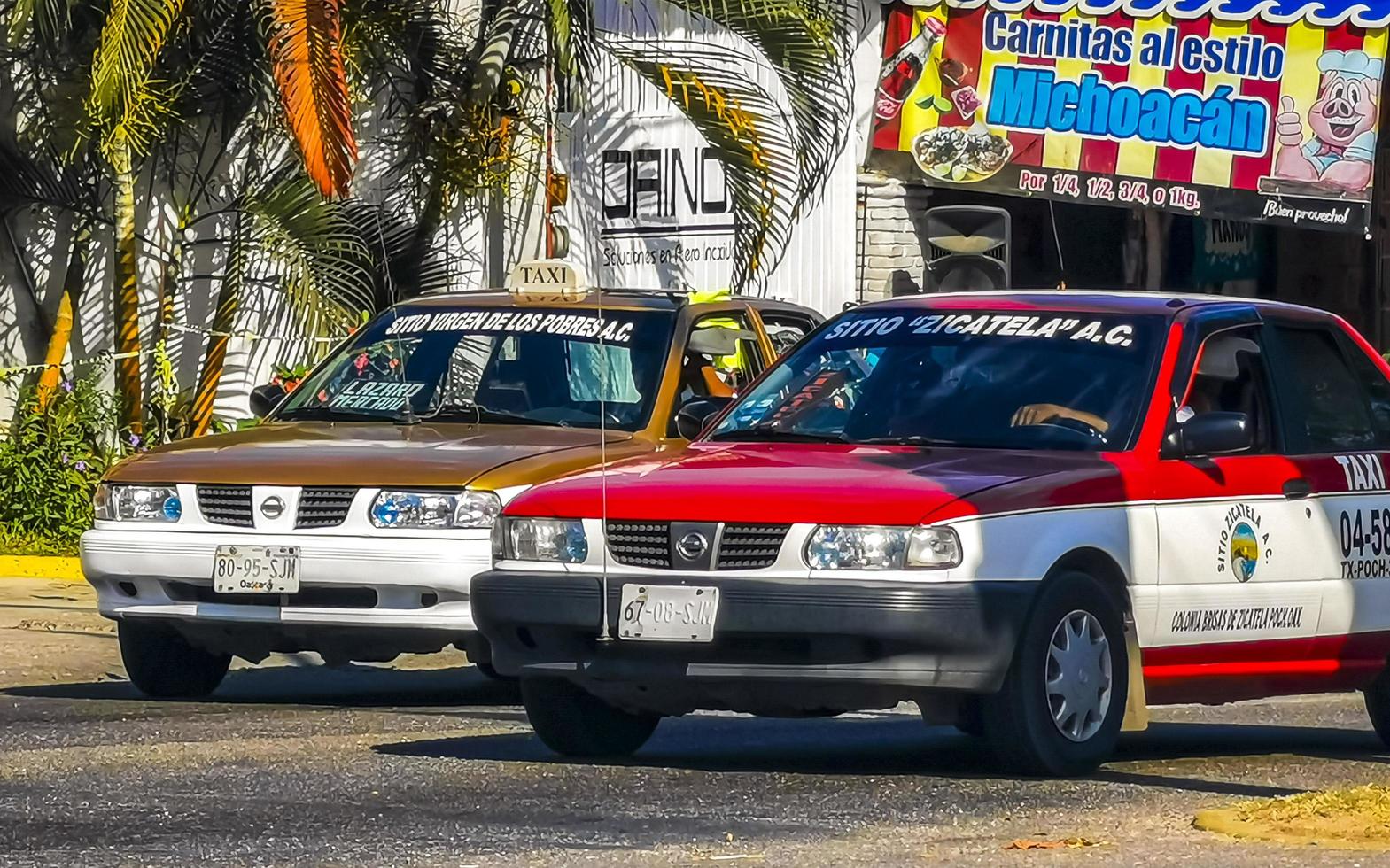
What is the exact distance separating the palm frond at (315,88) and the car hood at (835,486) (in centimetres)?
664

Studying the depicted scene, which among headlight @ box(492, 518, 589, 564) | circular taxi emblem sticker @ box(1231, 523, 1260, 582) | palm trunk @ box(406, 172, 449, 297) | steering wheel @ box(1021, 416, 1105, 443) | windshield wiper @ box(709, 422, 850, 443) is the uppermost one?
palm trunk @ box(406, 172, 449, 297)

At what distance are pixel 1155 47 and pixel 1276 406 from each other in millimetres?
11691

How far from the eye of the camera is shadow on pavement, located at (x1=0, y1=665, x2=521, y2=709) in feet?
37.3

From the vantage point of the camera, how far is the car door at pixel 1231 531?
915 cm

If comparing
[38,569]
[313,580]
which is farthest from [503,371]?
[38,569]

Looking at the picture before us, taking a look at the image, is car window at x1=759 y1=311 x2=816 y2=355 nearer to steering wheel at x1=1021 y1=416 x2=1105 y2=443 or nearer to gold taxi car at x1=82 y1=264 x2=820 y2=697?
gold taxi car at x1=82 y1=264 x2=820 y2=697

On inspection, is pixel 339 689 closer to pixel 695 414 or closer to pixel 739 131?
pixel 695 414

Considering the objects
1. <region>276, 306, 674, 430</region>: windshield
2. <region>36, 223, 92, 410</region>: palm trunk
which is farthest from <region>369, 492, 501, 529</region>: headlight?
<region>36, 223, 92, 410</region>: palm trunk

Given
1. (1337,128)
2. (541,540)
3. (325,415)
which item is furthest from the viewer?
(1337,128)

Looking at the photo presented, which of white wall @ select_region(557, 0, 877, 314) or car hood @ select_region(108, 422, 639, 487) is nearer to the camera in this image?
car hood @ select_region(108, 422, 639, 487)

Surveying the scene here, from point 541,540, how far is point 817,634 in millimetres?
1068

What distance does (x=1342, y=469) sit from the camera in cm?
987

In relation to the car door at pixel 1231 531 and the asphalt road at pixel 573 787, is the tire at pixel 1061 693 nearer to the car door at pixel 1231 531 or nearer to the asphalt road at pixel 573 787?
the asphalt road at pixel 573 787

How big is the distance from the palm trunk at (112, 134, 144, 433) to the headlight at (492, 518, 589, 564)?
28.5ft
